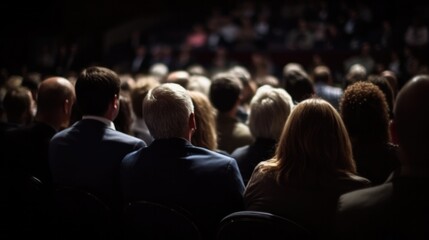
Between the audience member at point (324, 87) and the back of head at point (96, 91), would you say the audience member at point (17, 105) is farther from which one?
the audience member at point (324, 87)

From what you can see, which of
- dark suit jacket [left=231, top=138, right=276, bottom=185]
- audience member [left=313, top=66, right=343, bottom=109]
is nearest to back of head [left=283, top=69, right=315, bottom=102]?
audience member [left=313, top=66, right=343, bottom=109]

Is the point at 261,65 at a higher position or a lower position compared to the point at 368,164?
lower

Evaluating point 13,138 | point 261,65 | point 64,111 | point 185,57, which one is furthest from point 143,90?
point 185,57

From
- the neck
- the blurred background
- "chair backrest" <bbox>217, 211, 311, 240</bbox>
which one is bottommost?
the blurred background

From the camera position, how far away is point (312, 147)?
247 cm

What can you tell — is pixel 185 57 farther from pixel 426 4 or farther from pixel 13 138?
pixel 13 138

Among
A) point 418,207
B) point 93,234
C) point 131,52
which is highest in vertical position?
point 418,207

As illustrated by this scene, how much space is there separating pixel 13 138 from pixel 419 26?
10.1 metres

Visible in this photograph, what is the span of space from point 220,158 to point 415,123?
1.02 meters

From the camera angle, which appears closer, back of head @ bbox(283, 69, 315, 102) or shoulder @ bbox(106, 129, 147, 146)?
shoulder @ bbox(106, 129, 147, 146)

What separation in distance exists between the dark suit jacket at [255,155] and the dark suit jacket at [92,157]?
68 centimetres

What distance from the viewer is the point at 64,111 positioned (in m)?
3.84

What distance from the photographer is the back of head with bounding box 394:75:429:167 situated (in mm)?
1969

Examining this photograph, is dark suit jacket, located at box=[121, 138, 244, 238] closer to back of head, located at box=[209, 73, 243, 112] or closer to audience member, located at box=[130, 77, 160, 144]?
audience member, located at box=[130, 77, 160, 144]
